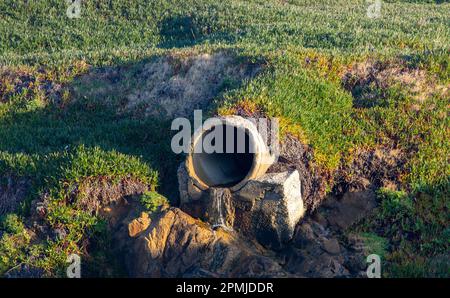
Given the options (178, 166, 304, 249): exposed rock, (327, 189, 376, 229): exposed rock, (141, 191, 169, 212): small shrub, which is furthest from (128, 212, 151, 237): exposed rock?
(327, 189, 376, 229): exposed rock

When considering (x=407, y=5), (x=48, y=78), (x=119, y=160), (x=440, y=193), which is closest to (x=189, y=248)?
(x=119, y=160)

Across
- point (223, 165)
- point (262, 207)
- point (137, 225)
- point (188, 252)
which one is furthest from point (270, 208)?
point (137, 225)

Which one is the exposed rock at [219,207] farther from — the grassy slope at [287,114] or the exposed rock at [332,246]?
the exposed rock at [332,246]

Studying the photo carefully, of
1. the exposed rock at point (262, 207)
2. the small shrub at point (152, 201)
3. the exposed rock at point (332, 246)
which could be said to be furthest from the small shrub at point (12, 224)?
the exposed rock at point (332, 246)

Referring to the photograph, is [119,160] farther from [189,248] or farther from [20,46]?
[20,46]
